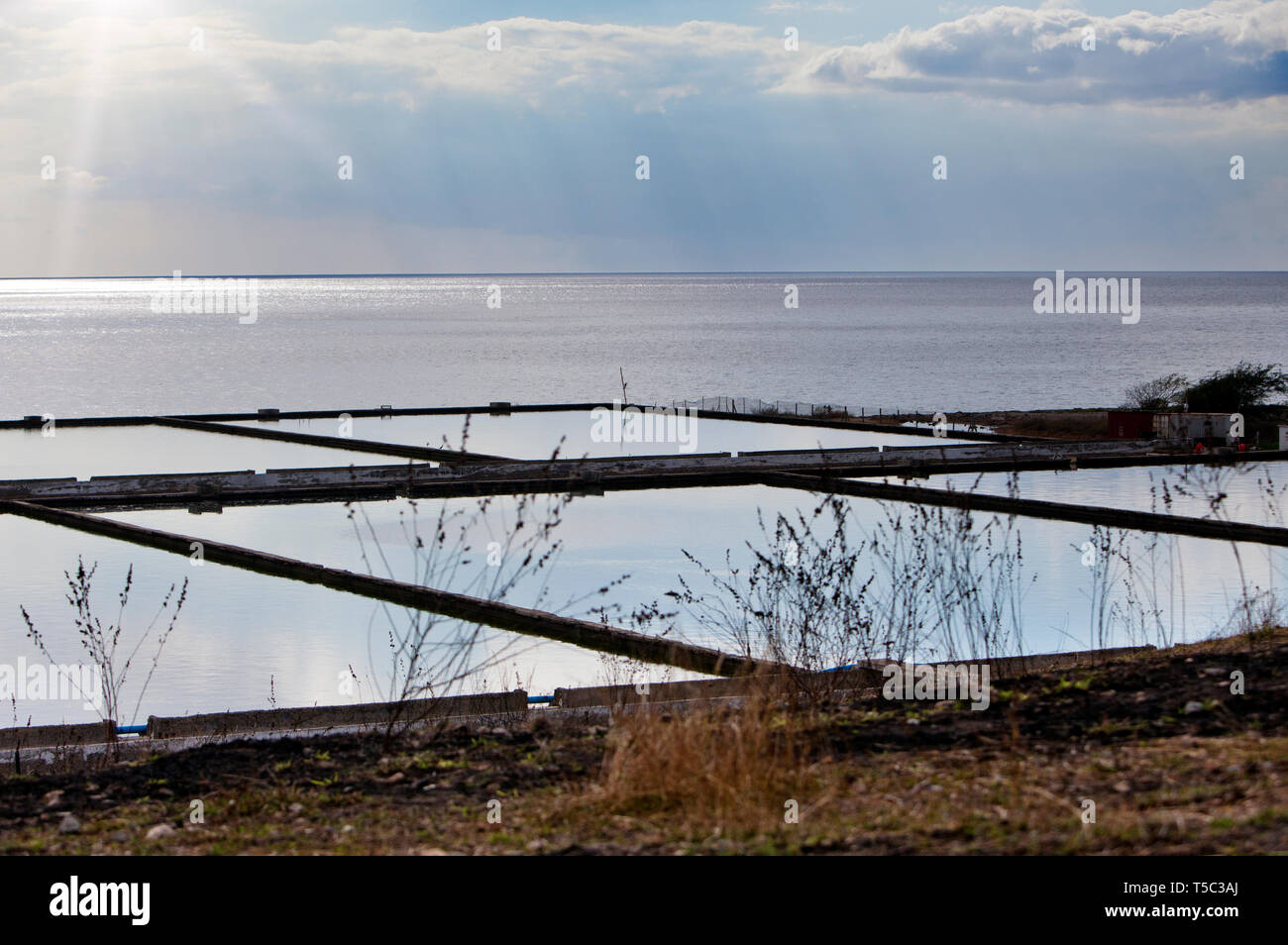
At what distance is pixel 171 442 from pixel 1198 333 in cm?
12233

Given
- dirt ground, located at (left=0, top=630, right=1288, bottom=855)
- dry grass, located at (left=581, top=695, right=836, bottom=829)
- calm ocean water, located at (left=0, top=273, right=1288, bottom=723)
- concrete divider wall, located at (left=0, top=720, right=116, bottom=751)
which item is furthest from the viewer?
calm ocean water, located at (left=0, top=273, right=1288, bottom=723)

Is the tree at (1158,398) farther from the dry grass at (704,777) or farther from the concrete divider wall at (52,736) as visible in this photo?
the dry grass at (704,777)

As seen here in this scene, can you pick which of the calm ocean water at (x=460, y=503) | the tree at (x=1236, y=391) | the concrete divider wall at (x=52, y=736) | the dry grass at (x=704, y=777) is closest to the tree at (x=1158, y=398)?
the tree at (x=1236, y=391)

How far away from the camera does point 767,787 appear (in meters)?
4.79

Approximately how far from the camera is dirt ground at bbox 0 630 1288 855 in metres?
4.29

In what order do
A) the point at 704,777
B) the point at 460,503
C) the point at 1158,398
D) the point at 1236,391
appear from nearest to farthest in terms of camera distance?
the point at 704,777, the point at 460,503, the point at 1236,391, the point at 1158,398

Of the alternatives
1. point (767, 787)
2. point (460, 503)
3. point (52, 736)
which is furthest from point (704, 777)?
point (460, 503)

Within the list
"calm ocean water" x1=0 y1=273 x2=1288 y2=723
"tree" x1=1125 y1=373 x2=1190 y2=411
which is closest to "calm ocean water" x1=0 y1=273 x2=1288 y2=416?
"calm ocean water" x1=0 y1=273 x2=1288 y2=723

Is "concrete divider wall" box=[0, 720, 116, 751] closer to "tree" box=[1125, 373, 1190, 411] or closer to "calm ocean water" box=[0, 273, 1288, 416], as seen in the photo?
"tree" box=[1125, 373, 1190, 411]

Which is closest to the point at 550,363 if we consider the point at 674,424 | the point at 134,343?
the point at 134,343

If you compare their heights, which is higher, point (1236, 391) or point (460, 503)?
point (1236, 391)

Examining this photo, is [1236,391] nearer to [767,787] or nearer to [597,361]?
[767,787]

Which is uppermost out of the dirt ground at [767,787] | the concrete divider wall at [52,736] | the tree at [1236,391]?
the tree at [1236,391]

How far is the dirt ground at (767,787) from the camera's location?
4293 mm
